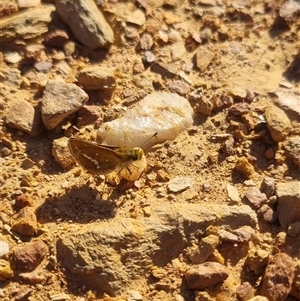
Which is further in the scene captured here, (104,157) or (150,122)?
(150,122)

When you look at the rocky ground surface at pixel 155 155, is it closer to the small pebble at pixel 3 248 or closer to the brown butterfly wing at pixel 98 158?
the small pebble at pixel 3 248

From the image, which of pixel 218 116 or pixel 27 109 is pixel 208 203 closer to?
pixel 218 116

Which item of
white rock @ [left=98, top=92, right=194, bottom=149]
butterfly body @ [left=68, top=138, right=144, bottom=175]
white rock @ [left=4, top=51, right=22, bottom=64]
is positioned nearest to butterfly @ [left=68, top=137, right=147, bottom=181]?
butterfly body @ [left=68, top=138, right=144, bottom=175]

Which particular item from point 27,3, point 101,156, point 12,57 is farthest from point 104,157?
point 27,3

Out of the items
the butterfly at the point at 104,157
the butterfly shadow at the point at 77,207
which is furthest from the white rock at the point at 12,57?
the butterfly shadow at the point at 77,207

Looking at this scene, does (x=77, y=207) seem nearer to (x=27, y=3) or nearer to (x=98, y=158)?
(x=98, y=158)

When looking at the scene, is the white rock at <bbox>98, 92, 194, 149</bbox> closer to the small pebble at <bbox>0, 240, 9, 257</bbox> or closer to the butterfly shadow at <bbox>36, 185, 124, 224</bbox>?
the butterfly shadow at <bbox>36, 185, 124, 224</bbox>

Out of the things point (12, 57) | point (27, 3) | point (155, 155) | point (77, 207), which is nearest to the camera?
point (77, 207)
